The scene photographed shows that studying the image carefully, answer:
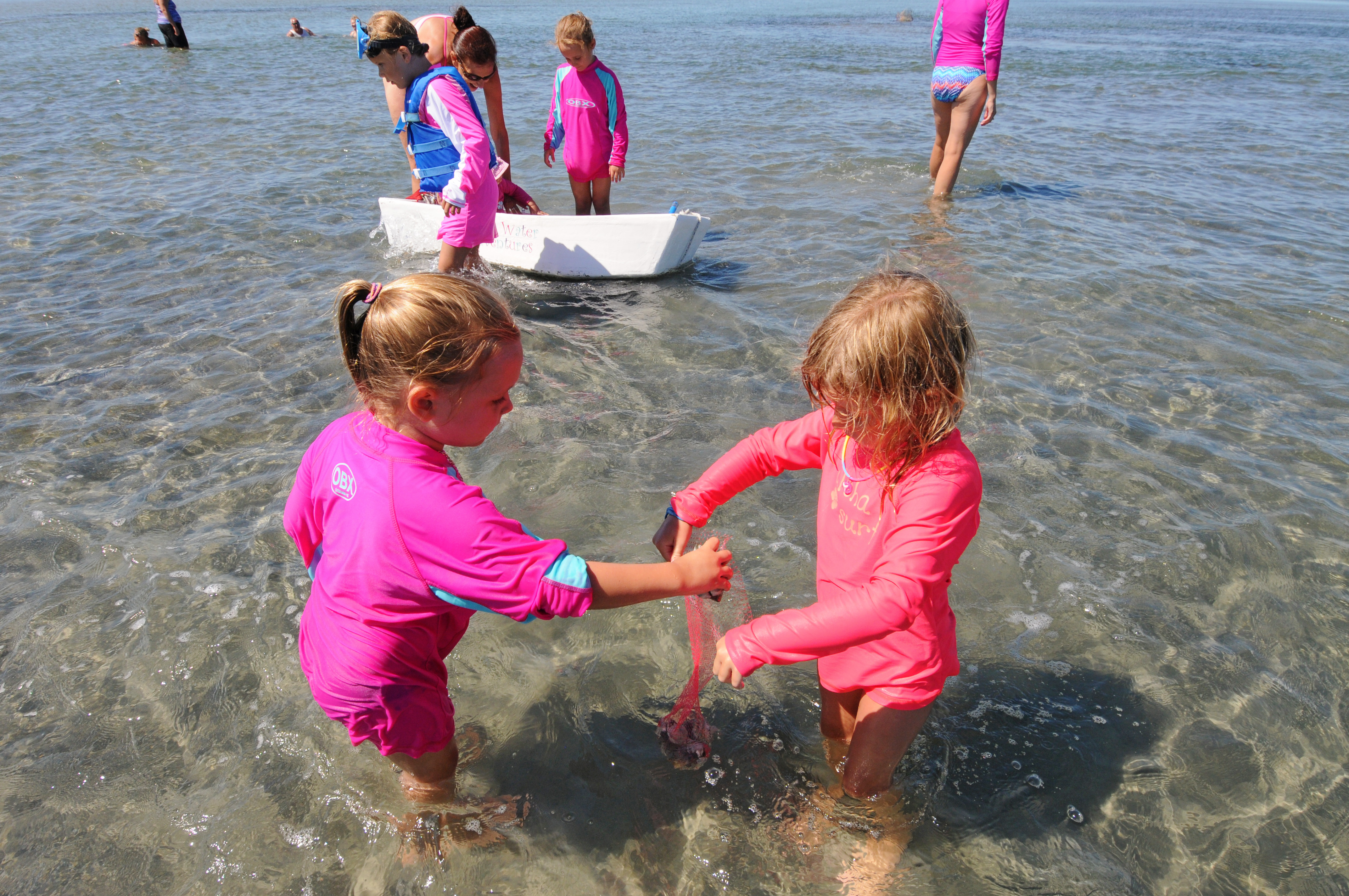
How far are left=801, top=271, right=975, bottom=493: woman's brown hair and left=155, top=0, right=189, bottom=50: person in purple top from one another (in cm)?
2596

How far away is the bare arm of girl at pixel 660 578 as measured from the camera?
1.85 meters

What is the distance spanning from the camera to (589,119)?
6.96 meters

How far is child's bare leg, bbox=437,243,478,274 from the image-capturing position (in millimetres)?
5953

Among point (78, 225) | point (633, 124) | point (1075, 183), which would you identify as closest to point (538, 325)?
point (78, 225)

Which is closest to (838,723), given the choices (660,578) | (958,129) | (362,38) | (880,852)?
(880,852)

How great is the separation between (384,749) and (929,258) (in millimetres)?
6283

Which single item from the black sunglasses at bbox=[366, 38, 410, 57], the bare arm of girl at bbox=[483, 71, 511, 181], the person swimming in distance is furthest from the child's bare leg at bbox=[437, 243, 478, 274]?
the person swimming in distance

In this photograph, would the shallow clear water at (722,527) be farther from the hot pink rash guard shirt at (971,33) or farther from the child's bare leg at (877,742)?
the hot pink rash guard shirt at (971,33)

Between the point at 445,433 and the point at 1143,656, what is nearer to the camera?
the point at 445,433

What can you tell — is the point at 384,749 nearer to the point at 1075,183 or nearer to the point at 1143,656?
the point at 1143,656

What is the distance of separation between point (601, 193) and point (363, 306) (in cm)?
586

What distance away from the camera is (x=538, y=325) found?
19.4 ft

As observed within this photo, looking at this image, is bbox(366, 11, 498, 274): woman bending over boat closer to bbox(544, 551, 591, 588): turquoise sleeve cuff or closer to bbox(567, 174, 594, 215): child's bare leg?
bbox(567, 174, 594, 215): child's bare leg

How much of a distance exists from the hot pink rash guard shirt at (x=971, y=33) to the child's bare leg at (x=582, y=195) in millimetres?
3729
